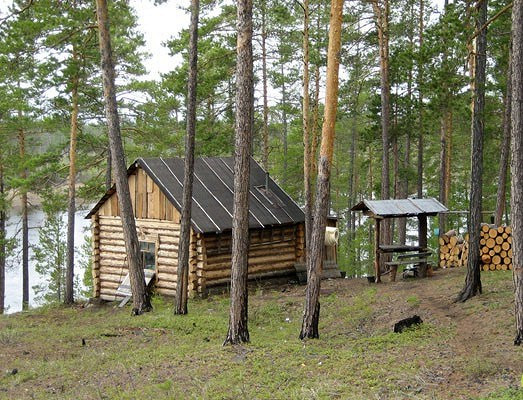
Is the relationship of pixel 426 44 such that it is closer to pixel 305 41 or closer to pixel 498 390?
pixel 305 41

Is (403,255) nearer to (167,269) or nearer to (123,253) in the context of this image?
(167,269)

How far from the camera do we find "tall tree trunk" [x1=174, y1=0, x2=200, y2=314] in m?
15.5

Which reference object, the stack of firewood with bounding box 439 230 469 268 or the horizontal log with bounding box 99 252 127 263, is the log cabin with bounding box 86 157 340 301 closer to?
the horizontal log with bounding box 99 252 127 263

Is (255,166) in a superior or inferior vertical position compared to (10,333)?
superior

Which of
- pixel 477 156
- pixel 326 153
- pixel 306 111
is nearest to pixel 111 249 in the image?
pixel 306 111

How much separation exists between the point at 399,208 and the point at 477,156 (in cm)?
640

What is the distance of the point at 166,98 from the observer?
28.6 meters

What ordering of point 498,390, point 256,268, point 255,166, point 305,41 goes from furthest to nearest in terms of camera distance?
point 255,166
point 256,268
point 305,41
point 498,390

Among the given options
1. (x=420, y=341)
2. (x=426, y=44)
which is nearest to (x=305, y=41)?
(x=426, y=44)

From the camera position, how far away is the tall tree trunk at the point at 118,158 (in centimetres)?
1666

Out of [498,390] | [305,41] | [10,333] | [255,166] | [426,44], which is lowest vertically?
[10,333]

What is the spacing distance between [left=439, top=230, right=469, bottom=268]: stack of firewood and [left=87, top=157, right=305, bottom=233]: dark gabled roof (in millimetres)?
6165

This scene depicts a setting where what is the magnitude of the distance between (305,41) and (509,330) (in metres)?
13.1

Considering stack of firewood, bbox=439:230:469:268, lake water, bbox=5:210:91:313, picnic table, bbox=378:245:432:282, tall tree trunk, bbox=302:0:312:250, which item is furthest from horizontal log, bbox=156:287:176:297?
lake water, bbox=5:210:91:313
